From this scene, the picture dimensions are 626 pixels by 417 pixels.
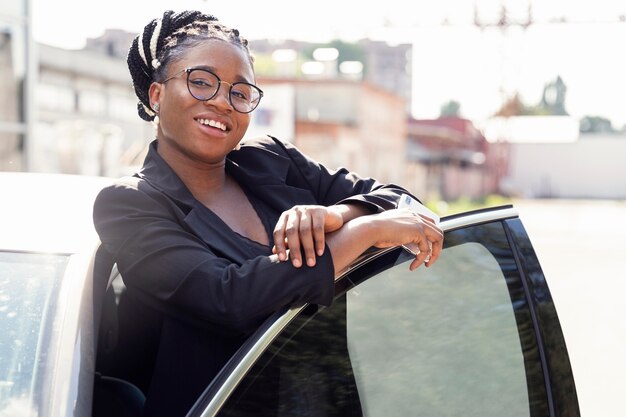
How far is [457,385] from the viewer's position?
5.69ft

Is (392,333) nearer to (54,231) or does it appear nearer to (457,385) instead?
(457,385)

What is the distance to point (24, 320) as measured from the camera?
1708 mm

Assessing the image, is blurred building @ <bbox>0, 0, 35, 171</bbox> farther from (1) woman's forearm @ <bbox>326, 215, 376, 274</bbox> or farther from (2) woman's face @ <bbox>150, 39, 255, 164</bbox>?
(1) woman's forearm @ <bbox>326, 215, 376, 274</bbox>

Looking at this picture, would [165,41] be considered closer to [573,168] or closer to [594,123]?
[573,168]

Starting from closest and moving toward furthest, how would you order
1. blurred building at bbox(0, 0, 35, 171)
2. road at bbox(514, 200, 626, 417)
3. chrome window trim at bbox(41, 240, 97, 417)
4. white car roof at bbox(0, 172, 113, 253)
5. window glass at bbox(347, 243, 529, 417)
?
1. chrome window trim at bbox(41, 240, 97, 417)
2. window glass at bbox(347, 243, 529, 417)
3. white car roof at bbox(0, 172, 113, 253)
4. road at bbox(514, 200, 626, 417)
5. blurred building at bbox(0, 0, 35, 171)

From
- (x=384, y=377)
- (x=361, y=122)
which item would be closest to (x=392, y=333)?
(x=384, y=377)

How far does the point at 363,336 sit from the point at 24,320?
689mm

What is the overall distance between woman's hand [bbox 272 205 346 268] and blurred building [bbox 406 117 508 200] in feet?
122

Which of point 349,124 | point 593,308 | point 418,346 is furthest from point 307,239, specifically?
point 349,124

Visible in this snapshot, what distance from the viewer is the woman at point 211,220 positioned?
1607 mm

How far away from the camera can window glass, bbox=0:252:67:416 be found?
1.63 meters

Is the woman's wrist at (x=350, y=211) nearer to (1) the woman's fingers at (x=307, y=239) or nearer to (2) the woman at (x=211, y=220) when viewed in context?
(2) the woman at (x=211, y=220)

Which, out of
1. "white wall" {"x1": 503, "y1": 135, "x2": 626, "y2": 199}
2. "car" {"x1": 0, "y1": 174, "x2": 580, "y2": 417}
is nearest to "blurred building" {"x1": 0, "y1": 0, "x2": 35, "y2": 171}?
"car" {"x1": 0, "y1": 174, "x2": 580, "y2": 417}

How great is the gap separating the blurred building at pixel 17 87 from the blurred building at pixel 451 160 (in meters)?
29.6
